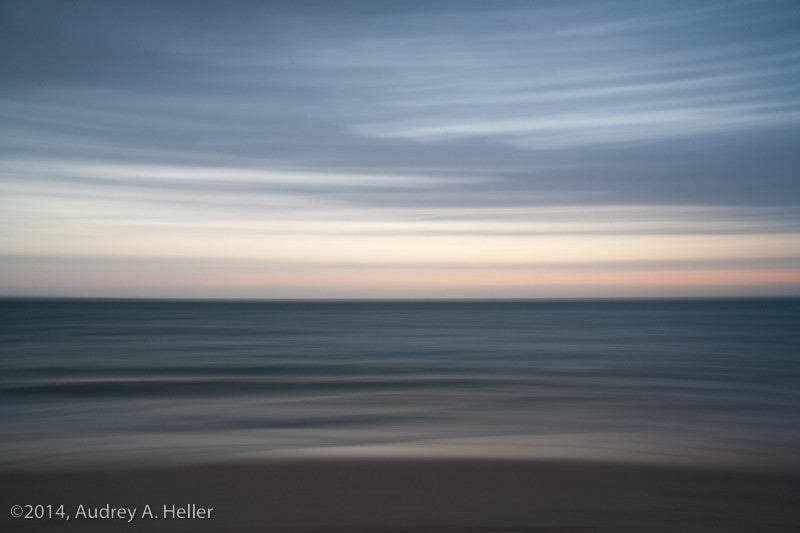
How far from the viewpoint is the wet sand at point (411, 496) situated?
18.0 ft

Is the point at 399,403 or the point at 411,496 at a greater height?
the point at 399,403

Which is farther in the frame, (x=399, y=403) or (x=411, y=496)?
(x=399, y=403)

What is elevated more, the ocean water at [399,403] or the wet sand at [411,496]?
the ocean water at [399,403]

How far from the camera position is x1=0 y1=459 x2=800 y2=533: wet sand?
5484mm

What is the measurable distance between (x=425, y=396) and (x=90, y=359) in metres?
12.2

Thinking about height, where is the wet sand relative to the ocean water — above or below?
below

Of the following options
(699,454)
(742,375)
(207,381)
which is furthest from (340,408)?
(742,375)

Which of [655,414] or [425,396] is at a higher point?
[425,396]

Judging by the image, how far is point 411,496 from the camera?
6.23 metres

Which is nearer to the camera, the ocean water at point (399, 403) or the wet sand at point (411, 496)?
the wet sand at point (411, 496)

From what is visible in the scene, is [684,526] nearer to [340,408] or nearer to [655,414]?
[655,414]

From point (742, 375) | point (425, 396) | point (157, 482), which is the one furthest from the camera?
point (742, 375)

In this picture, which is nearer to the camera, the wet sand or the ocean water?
the wet sand

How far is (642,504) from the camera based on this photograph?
6.00 meters
